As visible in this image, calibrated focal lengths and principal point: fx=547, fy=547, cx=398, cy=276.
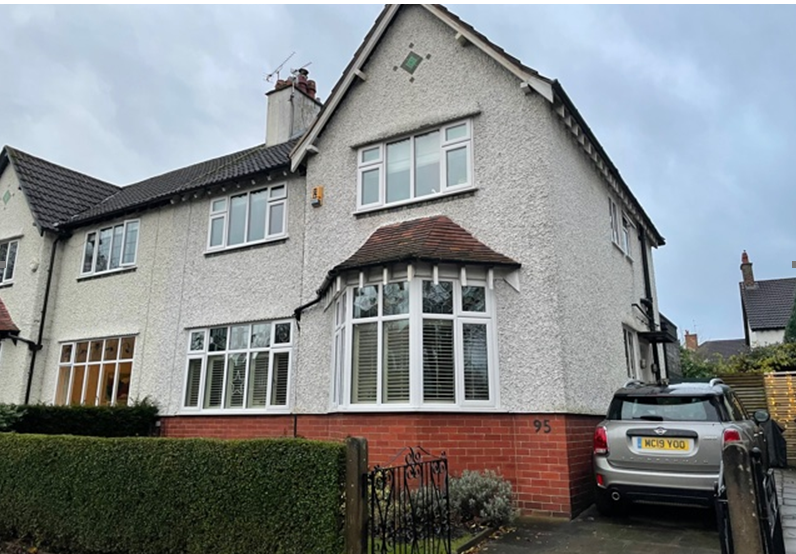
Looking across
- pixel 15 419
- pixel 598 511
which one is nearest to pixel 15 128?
pixel 15 419

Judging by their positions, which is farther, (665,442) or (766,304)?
(766,304)

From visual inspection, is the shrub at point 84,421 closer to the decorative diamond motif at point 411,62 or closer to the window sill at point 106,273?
the window sill at point 106,273

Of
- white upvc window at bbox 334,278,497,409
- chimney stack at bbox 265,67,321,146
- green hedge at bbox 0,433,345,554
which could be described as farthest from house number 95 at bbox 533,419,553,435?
chimney stack at bbox 265,67,321,146

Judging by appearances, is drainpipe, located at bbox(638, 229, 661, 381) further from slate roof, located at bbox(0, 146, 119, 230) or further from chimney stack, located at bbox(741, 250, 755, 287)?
chimney stack, located at bbox(741, 250, 755, 287)

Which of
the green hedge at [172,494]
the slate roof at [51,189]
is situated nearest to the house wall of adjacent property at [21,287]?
the slate roof at [51,189]

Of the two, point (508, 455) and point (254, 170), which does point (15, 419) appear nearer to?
point (254, 170)

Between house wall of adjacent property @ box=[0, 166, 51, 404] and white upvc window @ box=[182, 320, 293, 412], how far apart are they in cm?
555

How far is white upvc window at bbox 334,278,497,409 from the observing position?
791cm

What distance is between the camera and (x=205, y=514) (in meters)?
5.36

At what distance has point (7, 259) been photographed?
632 inches

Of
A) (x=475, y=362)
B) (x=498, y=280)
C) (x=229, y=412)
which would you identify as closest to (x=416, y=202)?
(x=498, y=280)

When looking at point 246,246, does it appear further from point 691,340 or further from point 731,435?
point 691,340

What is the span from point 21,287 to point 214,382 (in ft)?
25.0

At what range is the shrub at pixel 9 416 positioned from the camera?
1069 centimetres
